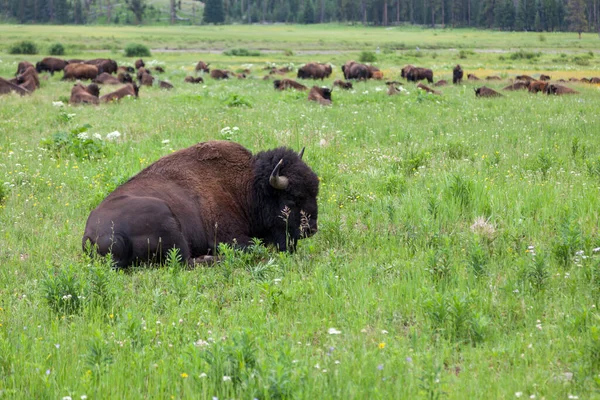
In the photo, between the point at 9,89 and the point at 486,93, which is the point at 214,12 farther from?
the point at 486,93

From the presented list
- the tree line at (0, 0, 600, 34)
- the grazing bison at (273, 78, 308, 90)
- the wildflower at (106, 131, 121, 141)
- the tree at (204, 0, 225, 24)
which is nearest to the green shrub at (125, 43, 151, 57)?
the grazing bison at (273, 78, 308, 90)

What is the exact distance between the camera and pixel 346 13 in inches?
6348

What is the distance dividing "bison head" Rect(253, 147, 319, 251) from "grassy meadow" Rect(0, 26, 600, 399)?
28cm

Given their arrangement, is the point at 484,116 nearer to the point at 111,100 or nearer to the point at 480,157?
the point at 480,157

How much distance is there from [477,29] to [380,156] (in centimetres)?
13670

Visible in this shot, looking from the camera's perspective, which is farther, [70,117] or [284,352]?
[70,117]

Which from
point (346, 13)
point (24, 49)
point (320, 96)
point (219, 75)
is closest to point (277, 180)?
point (320, 96)

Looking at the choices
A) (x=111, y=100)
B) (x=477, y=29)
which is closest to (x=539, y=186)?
(x=111, y=100)

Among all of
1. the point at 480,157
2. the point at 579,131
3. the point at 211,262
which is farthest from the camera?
the point at 579,131

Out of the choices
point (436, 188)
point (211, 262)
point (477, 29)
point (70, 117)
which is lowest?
point (211, 262)

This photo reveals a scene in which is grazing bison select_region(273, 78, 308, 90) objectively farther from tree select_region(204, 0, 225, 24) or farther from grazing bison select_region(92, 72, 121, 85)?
tree select_region(204, 0, 225, 24)

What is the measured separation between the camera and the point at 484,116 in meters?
16.8

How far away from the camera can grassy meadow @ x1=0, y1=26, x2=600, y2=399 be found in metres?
4.11

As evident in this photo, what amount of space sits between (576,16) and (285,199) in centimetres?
13387
